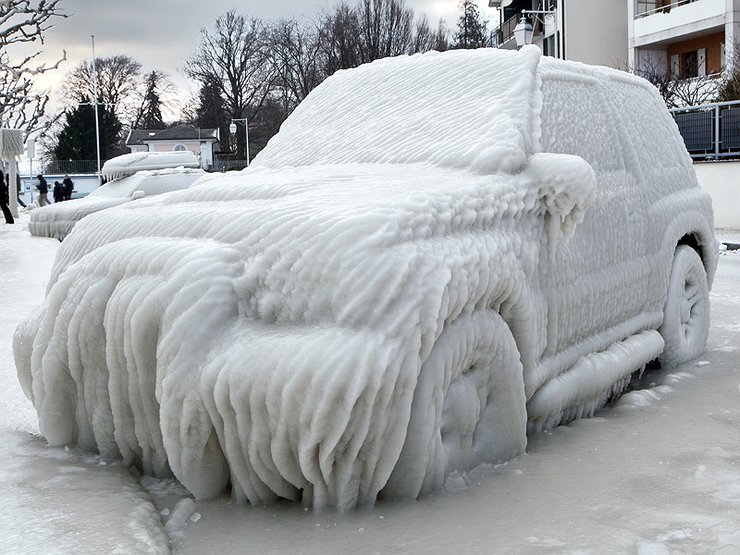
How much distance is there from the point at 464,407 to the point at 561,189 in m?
0.93

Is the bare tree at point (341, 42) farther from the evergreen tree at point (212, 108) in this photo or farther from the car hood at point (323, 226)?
the car hood at point (323, 226)

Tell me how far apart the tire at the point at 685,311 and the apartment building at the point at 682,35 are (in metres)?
27.4

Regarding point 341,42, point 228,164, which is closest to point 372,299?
point 341,42

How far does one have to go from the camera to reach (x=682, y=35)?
33719 millimetres

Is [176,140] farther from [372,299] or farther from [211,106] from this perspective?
[372,299]

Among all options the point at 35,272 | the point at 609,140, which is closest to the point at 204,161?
the point at 35,272

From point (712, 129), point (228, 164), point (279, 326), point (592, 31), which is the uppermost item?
point (592, 31)

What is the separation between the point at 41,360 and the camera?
3170mm

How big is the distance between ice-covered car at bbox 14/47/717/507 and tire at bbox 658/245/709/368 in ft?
1.15

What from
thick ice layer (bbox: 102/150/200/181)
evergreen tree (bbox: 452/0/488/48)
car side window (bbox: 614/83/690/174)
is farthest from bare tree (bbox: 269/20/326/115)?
car side window (bbox: 614/83/690/174)

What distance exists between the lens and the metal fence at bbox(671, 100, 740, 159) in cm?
1598

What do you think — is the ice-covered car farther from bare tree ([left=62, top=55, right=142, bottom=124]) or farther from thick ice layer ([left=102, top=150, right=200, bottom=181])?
bare tree ([left=62, top=55, right=142, bottom=124])

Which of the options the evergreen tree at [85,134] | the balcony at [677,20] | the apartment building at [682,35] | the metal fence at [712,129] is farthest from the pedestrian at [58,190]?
the evergreen tree at [85,134]

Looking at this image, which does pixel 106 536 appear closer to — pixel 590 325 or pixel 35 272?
pixel 590 325
